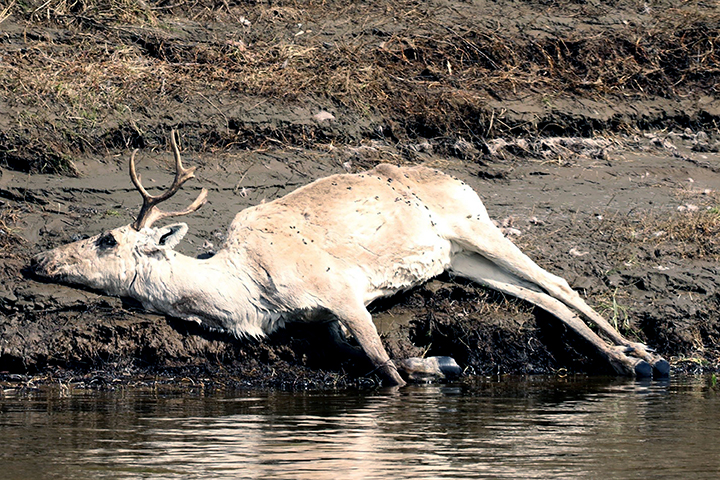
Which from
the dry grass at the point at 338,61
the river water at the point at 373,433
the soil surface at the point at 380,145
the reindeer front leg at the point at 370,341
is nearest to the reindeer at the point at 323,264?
the reindeer front leg at the point at 370,341

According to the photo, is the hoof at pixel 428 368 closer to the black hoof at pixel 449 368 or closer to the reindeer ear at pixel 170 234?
the black hoof at pixel 449 368

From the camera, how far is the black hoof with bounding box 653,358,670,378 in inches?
326

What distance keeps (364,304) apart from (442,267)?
0.89 metres

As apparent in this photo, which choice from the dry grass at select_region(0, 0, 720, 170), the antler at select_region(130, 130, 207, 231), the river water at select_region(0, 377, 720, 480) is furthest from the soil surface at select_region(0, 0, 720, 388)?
the river water at select_region(0, 377, 720, 480)

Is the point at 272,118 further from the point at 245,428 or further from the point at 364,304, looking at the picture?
the point at 245,428

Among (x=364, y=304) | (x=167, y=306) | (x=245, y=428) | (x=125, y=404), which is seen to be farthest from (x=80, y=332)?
(x=245, y=428)

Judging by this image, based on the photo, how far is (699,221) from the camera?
10.4 meters

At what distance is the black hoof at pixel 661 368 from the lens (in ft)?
27.1

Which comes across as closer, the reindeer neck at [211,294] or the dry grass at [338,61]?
the reindeer neck at [211,294]

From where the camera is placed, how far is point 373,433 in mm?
5809

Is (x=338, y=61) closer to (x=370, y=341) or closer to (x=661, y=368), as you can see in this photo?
(x=370, y=341)

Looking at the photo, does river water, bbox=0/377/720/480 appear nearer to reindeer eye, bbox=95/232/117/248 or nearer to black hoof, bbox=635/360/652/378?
black hoof, bbox=635/360/652/378

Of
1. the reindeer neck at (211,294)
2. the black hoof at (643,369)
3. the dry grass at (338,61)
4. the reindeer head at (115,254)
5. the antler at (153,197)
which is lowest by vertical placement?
the black hoof at (643,369)

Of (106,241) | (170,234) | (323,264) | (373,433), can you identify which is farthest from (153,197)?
(373,433)
